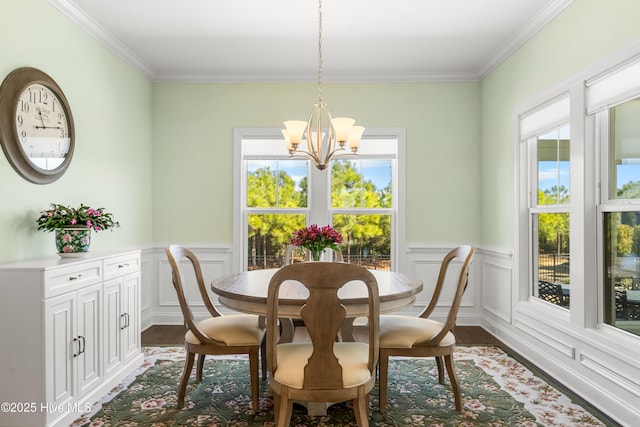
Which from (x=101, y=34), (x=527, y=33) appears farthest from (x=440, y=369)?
(x=101, y=34)

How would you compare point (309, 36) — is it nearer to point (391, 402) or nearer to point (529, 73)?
point (529, 73)

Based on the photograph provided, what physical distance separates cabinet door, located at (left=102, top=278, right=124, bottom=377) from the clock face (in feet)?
3.05

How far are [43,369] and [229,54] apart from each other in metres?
3.12

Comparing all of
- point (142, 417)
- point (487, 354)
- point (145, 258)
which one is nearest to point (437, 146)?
point (487, 354)

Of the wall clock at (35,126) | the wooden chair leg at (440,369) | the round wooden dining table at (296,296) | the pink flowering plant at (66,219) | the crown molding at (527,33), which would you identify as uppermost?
the crown molding at (527,33)

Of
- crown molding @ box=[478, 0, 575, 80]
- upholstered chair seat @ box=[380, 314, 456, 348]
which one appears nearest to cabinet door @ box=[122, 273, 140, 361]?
upholstered chair seat @ box=[380, 314, 456, 348]

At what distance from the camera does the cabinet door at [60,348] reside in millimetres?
2330

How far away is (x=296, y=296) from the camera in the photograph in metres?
2.32

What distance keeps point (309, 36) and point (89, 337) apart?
114 inches

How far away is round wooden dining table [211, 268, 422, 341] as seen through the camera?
221 centimetres

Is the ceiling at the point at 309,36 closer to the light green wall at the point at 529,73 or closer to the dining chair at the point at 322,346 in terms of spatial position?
the light green wall at the point at 529,73

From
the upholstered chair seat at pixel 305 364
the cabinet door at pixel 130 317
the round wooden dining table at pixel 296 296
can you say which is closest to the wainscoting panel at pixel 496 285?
the round wooden dining table at pixel 296 296

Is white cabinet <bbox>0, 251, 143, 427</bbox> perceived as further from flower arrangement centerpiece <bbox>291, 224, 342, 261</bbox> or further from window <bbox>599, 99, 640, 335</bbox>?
window <bbox>599, 99, 640, 335</bbox>

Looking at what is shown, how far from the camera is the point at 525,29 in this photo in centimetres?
365
